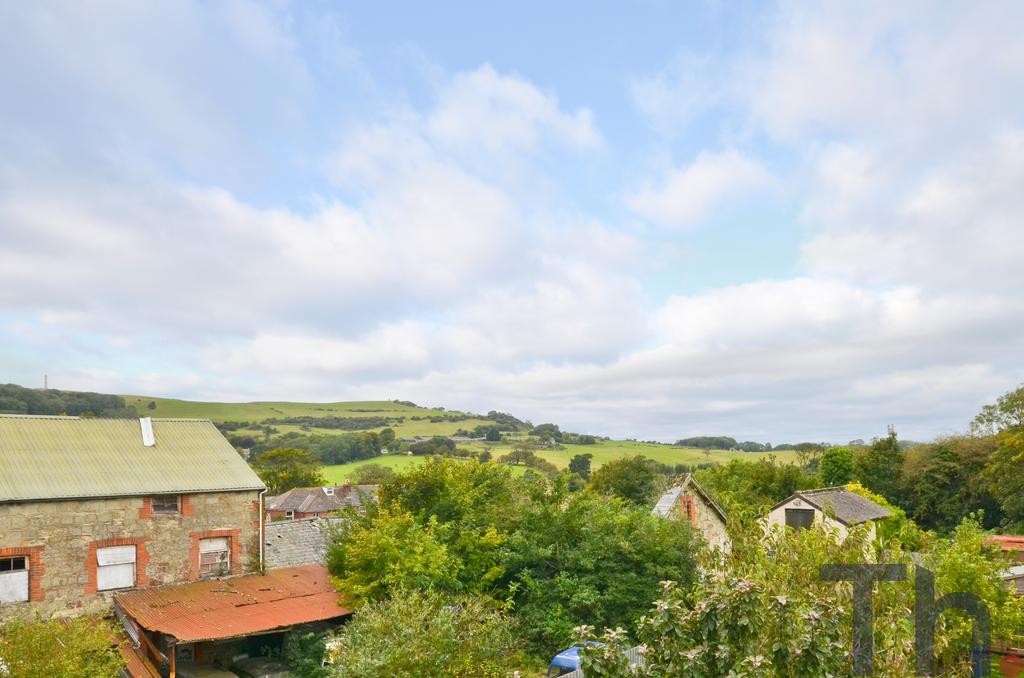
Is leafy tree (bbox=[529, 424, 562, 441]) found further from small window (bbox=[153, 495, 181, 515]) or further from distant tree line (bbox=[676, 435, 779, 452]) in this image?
small window (bbox=[153, 495, 181, 515])

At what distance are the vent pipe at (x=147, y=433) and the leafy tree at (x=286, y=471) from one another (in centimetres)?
6412

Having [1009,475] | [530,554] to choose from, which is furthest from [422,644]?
[1009,475]

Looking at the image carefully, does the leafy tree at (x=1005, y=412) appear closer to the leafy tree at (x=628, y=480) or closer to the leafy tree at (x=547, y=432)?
the leafy tree at (x=628, y=480)

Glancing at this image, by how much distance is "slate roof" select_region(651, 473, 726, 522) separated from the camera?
30.9 metres

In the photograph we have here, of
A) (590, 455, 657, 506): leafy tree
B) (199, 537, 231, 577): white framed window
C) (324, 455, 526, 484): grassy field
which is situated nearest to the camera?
(199, 537, 231, 577): white framed window

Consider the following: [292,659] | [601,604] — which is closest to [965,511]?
[601,604]

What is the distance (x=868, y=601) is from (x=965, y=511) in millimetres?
53978

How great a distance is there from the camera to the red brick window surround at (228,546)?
991 inches

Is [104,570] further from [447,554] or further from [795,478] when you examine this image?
[795,478]

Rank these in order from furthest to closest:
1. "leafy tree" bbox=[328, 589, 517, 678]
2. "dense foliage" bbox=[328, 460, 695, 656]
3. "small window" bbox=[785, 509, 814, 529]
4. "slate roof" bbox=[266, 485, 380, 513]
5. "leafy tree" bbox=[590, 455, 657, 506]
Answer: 1. "slate roof" bbox=[266, 485, 380, 513]
2. "leafy tree" bbox=[590, 455, 657, 506]
3. "small window" bbox=[785, 509, 814, 529]
4. "dense foliage" bbox=[328, 460, 695, 656]
5. "leafy tree" bbox=[328, 589, 517, 678]

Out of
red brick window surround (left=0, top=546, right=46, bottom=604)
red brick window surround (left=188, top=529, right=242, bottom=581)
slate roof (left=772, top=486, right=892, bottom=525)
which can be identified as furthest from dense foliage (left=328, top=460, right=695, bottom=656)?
slate roof (left=772, top=486, right=892, bottom=525)

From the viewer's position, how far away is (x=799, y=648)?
7.54 meters

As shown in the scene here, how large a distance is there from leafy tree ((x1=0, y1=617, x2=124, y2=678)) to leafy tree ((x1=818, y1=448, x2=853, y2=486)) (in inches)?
2580

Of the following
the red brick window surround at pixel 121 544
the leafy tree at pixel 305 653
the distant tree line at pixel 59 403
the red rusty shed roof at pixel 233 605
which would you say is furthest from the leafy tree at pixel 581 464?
the red brick window surround at pixel 121 544
